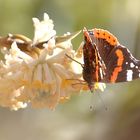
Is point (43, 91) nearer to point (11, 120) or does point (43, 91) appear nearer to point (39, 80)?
point (39, 80)

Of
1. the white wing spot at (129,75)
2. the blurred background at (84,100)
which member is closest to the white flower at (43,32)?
the white wing spot at (129,75)

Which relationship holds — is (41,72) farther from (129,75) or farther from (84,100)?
(84,100)

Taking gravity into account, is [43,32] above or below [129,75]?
above

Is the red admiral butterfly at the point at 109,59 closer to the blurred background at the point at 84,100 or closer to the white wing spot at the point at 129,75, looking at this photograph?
the white wing spot at the point at 129,75

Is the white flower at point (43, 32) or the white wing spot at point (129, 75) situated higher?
the white flower at point (43, 32)

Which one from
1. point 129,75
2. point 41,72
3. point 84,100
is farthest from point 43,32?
point 84,100

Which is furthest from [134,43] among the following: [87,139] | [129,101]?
[87,139]
